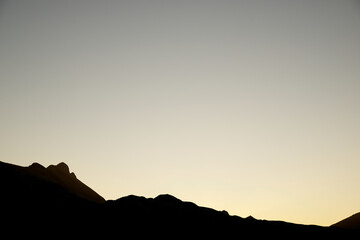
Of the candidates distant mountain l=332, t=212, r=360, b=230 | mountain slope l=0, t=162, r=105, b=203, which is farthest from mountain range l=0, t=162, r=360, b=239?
distant mountain l=332, t=212, r=360, b=230

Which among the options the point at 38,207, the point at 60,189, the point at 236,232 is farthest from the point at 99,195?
the point at 236,232

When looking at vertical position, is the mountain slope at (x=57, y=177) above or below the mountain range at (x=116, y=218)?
above

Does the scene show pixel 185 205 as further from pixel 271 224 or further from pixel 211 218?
pixel 271 224

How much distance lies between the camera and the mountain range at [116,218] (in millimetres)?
53312

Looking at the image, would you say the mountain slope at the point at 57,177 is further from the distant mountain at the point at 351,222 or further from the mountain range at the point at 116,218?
the distant mountain at the point at 351,222

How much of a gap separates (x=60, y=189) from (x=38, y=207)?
10851 millimetres

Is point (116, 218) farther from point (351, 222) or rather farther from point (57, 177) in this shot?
point (351, 222)

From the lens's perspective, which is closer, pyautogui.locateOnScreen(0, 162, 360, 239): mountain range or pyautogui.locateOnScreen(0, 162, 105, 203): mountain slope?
pyautogui.locateOnScreen(0, 162, 360, 239): mountain range

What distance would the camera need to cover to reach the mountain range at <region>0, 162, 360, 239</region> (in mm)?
53312

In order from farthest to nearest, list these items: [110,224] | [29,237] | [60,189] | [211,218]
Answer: [60,189] < [211,218] < [110,224] < [29,237]

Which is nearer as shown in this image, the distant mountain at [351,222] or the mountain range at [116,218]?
the mountain range at [116,218]

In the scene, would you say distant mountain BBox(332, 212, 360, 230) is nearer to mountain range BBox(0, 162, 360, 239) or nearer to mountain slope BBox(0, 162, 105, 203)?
mountain range BBox(0, 162, 360, 239)

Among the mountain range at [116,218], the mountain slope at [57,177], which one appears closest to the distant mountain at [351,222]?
the mountain range at [116,218]

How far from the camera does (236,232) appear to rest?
196 ft
